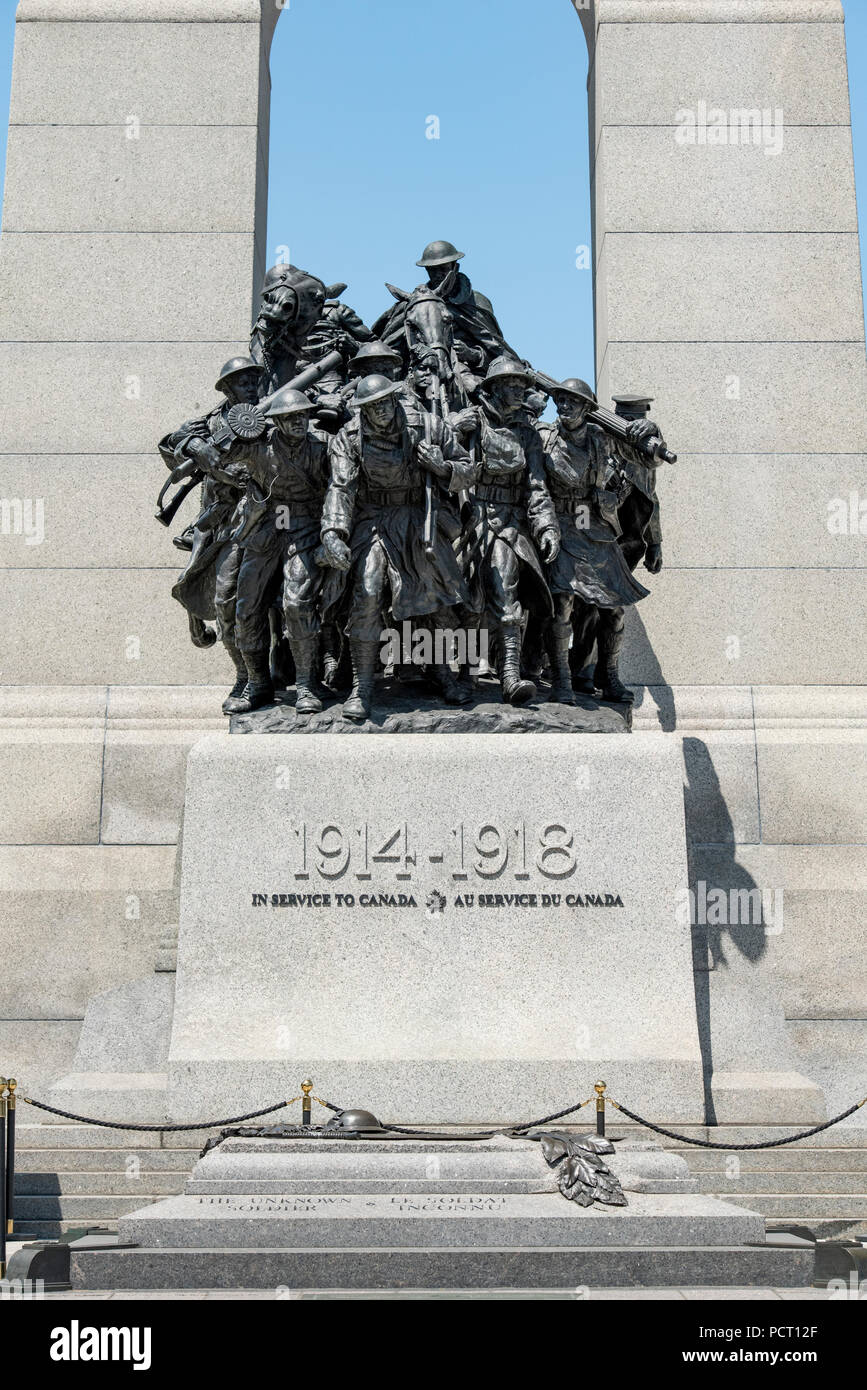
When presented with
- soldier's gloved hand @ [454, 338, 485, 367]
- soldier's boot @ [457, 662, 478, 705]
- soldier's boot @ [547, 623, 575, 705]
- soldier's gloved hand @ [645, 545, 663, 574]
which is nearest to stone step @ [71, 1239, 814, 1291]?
soldier's boot @ [457, 662, 478, 705]

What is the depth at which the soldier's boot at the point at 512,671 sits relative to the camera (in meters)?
12.7

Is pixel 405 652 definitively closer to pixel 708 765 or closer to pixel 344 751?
pixel 344 751

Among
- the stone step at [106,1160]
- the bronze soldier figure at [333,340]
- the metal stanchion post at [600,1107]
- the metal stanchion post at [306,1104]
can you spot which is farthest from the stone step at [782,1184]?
the bronze soldier figure at [333,340]

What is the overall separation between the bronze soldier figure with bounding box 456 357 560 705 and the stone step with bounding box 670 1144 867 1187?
3.70 metres

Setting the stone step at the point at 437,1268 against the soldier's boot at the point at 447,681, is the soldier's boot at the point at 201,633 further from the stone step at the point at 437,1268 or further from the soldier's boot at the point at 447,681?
the stone step at the point at 437,1268

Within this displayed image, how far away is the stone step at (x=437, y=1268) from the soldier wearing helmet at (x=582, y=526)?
18.3ft

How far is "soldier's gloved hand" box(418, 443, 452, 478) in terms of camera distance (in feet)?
A: 40.9

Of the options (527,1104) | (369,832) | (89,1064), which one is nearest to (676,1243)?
(527,1104)

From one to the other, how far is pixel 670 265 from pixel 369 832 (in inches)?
281

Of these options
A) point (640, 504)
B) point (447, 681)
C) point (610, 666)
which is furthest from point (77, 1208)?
point (640, 504)

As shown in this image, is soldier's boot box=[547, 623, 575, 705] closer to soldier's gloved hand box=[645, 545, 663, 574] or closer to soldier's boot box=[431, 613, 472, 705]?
soldier's boot box=[431, 613, 472, 705]

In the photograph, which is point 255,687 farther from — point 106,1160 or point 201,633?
point 106,1160

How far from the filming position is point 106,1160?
10.8 metres

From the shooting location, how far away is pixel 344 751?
1209 cm
